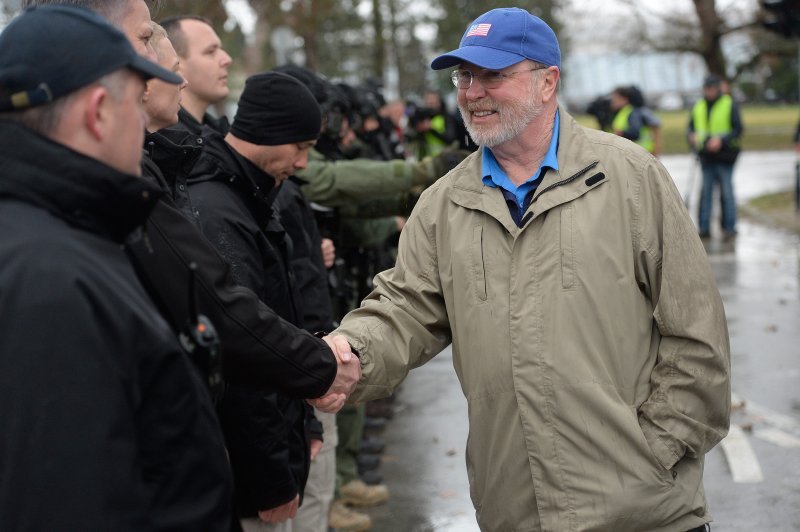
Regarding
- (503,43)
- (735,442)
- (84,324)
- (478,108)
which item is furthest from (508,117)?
(735,442)

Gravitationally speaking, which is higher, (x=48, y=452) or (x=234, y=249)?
(x=48, y=452)

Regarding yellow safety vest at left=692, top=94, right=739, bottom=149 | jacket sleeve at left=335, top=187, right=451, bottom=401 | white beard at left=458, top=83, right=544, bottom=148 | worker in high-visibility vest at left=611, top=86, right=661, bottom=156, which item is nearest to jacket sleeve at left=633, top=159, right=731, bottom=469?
white beard at left=458, top=83, right=544, bottom=148

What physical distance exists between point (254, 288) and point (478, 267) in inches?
34.8

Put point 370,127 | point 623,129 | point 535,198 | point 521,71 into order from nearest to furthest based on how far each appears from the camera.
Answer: point 535,198
point 521,71
point 370,127
point 623,129

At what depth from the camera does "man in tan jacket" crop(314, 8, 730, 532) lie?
299cm

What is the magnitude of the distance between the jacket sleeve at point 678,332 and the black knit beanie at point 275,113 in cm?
163

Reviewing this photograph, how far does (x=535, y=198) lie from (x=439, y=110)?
39.2 feet

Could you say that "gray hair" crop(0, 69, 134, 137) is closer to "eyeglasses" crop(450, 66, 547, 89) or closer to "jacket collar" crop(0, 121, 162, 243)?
"jacket collar" crop(0, 121, 162, 243)

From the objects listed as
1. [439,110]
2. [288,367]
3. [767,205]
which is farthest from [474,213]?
[767,205]

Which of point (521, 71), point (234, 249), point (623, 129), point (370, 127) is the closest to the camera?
point (521, 71)

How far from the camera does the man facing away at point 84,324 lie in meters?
1.82

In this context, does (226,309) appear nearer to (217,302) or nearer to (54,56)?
(217,302)

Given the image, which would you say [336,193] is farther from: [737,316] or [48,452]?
[737,316]

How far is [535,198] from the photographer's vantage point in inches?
123
